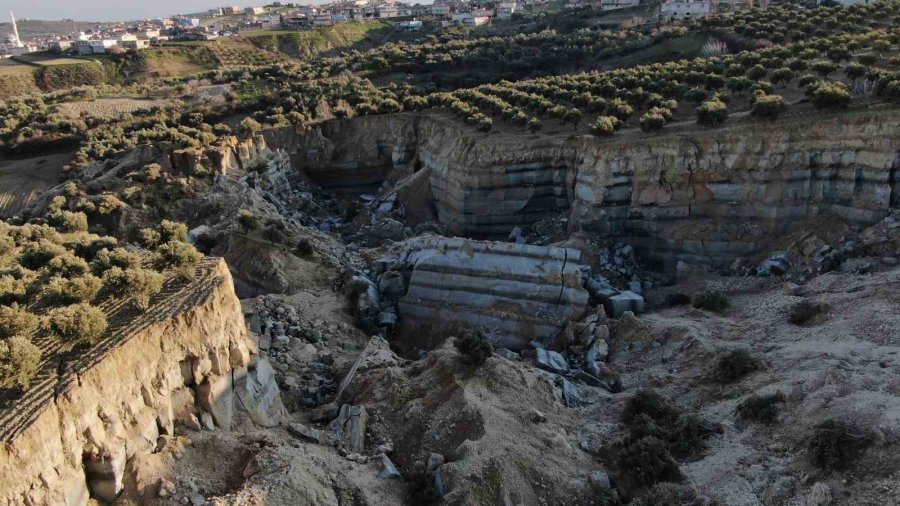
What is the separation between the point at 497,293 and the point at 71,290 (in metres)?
14.5

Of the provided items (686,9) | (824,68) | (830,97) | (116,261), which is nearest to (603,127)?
(830,97)

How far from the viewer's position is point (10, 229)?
24.4m

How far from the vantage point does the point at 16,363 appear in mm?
11281

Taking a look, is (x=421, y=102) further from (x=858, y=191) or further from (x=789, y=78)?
(x=858, y=191)

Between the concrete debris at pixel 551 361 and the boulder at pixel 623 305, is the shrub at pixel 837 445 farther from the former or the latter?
the boulder at pixel 623 305

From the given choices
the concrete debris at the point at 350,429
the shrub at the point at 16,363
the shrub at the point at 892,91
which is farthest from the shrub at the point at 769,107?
the shrub at the point at 16,363

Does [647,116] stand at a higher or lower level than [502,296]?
higher

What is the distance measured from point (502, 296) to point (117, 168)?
24.1 meters

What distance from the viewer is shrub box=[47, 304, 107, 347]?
40.7 feet

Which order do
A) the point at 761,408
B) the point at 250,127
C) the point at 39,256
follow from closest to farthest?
the point at 761,408 < the point at 39,256 < the point at 250,127

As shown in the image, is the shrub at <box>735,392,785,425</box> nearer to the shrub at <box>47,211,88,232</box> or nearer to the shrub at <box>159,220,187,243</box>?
the shrub at <box>159,220,187,243</box>

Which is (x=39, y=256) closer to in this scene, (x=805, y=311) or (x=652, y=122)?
(x=805, y=311)

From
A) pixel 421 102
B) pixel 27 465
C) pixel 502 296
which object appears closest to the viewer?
pixel 27 465

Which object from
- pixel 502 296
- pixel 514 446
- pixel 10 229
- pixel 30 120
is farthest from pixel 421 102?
pixel 30 120
